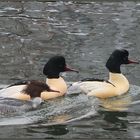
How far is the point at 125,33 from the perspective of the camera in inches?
729

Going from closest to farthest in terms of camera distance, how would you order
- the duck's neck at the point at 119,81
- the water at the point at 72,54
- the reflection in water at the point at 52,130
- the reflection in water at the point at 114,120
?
the reflection in water at the point at 52,130 < the water at the point at 72,54 < the reflection in water at the point at 114,120 < the duck's neck at the point at 119,81

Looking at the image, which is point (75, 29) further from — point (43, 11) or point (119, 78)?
point (119, 78)

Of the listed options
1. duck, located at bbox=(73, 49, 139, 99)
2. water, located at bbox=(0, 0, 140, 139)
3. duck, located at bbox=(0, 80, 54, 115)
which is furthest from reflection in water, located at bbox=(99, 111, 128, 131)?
duck, located at bbox=(0, 80, 54, 115)

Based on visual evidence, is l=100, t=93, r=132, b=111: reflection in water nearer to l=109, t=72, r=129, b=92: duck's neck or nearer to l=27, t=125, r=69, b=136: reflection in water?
l=109, t=72, r=129, b=92: duck's neck

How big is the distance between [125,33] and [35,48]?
2.93 m

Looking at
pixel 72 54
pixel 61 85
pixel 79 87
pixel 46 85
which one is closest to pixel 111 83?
pixel 79 87

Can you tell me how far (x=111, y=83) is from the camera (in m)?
13.8

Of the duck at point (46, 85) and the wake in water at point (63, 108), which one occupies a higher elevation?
the duck at point (46, 85)

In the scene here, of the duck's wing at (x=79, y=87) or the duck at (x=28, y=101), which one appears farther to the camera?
the duck's wing at (x=79, y=87)

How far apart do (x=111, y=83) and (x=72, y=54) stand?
2656 millimetres

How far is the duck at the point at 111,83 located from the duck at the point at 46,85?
13.6 inches

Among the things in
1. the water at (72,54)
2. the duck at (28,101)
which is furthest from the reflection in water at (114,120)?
the duck at (28,101)

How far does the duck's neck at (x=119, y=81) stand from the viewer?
44.9 feet

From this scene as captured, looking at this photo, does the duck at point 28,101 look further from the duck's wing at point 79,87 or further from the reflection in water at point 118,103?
the reflection in water at point 118,103
